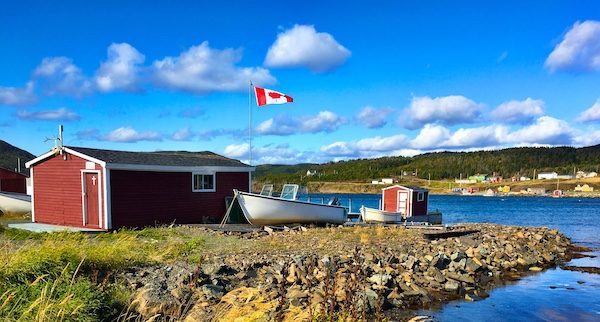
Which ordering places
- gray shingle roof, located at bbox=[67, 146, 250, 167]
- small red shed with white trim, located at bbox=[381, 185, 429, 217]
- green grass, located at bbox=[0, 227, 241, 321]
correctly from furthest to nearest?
small red shed with white trim, located at bbox=[381, 185, 429, 217] < gray shingle roof, located at bbox=[67, 146, 250, 167] < green grass, located at bbox=[0, 227, 241, 321]

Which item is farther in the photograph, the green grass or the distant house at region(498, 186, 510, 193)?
the distant house at region(498, 186, 510, 193)

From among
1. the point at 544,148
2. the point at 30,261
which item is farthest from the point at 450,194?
the point at 30,261

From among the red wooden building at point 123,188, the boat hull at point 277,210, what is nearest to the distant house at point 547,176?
the boat hull at point 277,210

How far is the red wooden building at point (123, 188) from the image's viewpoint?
18.6 metres

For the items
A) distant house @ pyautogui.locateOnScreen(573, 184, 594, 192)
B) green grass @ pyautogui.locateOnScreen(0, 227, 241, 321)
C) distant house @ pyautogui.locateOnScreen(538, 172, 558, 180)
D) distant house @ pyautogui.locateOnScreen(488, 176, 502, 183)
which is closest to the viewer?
green grass @ pyautogui.locateOnScreen(0, 227, 241, 321)

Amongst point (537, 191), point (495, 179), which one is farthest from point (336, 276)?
point (495, 179)

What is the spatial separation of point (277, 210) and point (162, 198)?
5011 mm

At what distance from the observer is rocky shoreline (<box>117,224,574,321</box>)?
6328mm

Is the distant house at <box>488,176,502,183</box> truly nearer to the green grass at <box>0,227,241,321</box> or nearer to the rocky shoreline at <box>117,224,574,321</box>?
the rocky shoreline at <box>117,224,574,321</box>

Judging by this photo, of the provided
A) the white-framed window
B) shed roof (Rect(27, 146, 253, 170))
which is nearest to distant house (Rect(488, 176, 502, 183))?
shed roof (Rect(27, 146, 253, 170))

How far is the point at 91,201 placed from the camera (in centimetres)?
1889

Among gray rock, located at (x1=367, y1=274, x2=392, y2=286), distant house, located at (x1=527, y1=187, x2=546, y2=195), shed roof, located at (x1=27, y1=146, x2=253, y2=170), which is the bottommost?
distant house, located at (x1=527, y1=187, x2=546, y2=195)

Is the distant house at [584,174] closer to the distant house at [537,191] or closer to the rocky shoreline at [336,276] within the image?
the distant house at [537,191]

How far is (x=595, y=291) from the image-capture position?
563 inches
